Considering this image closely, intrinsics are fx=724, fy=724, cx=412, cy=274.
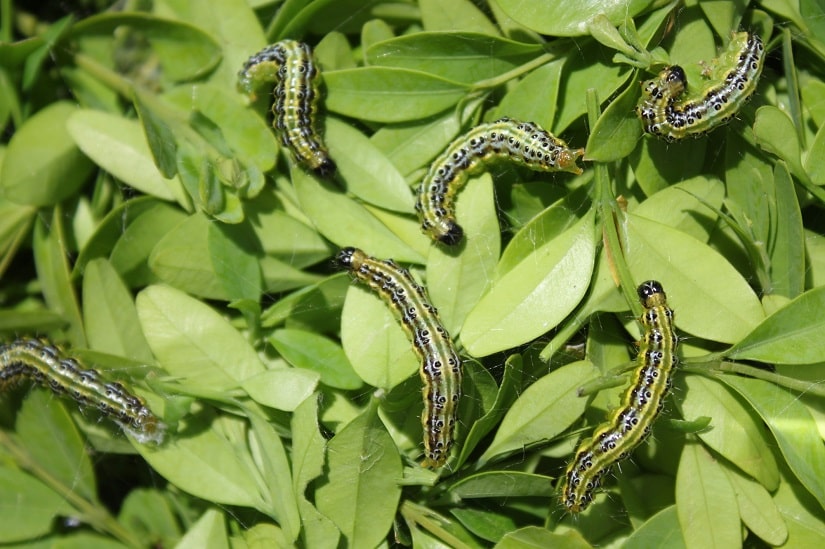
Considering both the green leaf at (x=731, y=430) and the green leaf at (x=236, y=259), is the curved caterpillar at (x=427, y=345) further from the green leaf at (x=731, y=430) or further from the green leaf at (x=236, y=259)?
the green leaf at (x=731, y=430)

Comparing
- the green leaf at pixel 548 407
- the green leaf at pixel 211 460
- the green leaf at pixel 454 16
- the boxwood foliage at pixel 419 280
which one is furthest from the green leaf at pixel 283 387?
the green leaf at pixel 454 16

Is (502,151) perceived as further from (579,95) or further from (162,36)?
(162,36)

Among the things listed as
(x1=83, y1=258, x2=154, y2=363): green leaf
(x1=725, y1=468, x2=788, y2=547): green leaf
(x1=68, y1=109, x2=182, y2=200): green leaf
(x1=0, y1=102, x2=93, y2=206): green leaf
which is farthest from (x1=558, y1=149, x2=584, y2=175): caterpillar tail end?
(x1=0, y1=102, x2=93, y2=206): green leaf

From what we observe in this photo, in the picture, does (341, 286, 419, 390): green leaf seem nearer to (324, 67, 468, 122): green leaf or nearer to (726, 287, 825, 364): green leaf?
(324, 67, 468, 122): green leaf

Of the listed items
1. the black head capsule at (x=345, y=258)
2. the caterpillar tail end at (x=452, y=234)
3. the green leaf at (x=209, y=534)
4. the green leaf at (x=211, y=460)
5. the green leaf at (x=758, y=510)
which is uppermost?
the caterpillar tail end at (x=452, y=234)

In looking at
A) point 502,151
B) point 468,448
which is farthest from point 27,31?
point 468,448

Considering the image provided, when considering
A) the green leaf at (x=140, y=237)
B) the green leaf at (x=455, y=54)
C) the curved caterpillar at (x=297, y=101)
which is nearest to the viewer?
the green leaf at (x=455, y=54)
